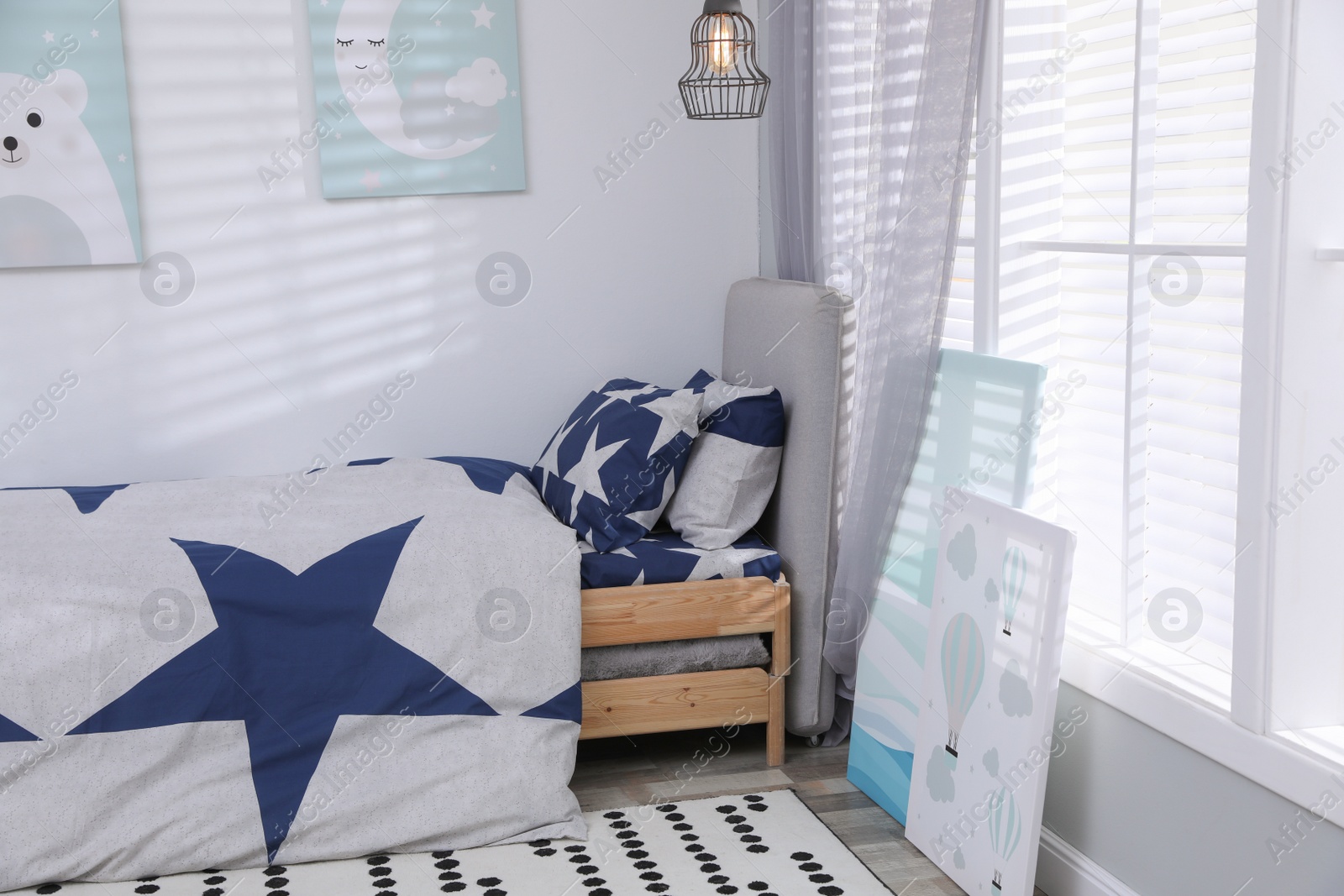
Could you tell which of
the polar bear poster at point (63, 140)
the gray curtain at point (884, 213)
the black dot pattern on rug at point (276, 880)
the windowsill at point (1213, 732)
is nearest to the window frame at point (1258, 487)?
the windowsill at point (1213, 732)

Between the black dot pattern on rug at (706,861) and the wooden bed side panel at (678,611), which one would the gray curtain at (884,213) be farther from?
the black dot pattern on rug at (706,861)

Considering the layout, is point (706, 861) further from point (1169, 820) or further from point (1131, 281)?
point (1131, 281)

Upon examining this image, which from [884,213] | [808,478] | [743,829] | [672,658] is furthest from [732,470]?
[743,829]

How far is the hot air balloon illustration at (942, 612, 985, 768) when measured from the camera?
2150 millimetres

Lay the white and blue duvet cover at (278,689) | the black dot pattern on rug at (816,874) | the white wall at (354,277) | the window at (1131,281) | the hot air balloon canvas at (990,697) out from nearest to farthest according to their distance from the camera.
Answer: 1. the window at (1131,281)
2. the hot air balloon canvas at (990,697)
3. the black dot pattern on rug at (816,874)
4. the white and blue duvet cover at (278,689)
5. the white wall at (354,277)

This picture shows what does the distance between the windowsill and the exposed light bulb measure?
51.7 inches

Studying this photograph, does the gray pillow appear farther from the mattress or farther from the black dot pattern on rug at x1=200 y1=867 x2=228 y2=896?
the black dot pattern on rug at x1=200 y1=867 x2=228 y2=896

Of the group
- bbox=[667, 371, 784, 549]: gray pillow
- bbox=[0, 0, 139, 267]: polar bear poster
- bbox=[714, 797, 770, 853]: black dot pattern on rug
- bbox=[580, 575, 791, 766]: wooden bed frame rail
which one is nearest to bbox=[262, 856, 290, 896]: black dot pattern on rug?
bbox=[580, 575, 791, 766]: wooden bed frame rail

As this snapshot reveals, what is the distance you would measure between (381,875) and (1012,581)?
52.1 inches

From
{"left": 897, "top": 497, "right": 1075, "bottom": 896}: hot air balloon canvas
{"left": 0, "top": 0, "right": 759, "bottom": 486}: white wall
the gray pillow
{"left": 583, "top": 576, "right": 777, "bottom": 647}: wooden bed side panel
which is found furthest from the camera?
{"left": 0, "top": 0, "right": 759, "bottom": 486}: white wall

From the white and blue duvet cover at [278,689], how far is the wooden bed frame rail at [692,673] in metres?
0.12

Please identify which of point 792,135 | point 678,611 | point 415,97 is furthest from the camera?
point 415,97

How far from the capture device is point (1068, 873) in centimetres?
205

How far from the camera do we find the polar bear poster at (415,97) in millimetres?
3117
